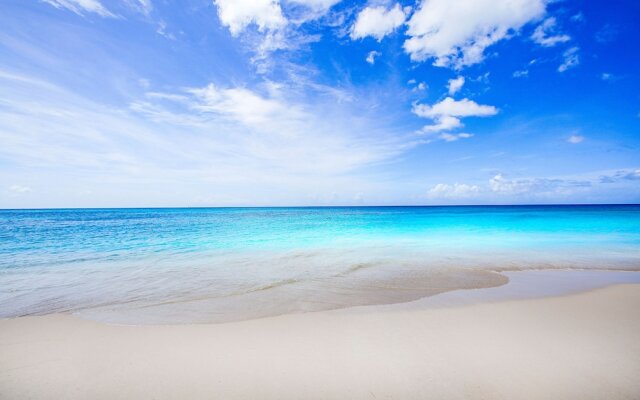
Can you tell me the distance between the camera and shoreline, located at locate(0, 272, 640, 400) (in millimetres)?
3129

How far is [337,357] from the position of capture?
373cm

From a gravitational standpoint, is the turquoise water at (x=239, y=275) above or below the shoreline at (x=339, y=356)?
below

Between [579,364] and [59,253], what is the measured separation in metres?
17.8

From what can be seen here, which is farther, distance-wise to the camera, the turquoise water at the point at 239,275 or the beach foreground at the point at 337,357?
the turquoise water at the point at 239,275

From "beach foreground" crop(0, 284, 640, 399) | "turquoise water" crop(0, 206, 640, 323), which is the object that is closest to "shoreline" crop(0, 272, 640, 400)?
"beach foreground" crop(0, 284, 640, 399)

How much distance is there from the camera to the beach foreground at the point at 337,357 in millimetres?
3121

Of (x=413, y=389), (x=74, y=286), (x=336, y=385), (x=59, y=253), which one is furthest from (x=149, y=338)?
(x=59, y=253)

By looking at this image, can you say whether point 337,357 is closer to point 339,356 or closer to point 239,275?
point 339,356

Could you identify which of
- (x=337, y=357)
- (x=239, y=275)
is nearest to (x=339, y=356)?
(x=337, y=357)

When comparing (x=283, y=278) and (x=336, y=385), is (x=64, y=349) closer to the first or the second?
(x=336, y=385)

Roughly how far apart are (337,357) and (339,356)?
0.04m

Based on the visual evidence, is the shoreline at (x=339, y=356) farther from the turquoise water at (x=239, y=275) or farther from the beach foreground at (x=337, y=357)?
the turquoise water at (x=239, y=275)

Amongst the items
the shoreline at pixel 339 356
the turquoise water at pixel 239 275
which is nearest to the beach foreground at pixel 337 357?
the shoreline at pixel 339 356

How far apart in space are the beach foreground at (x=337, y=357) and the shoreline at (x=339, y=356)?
15 mm
